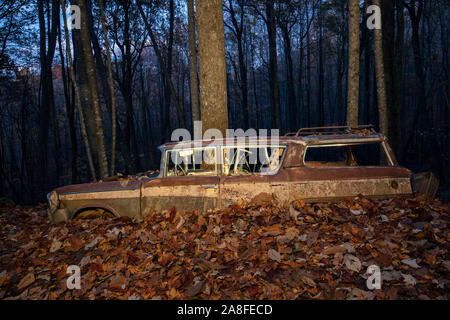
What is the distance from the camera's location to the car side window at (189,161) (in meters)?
4.43

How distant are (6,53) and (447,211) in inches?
790

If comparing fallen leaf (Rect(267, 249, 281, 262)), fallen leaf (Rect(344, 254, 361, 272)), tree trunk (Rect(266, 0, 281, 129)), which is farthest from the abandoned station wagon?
tree trunk (Rect(266, 0, 281, 129))

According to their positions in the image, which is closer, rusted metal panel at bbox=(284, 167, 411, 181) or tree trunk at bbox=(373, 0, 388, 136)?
rusted metal panel at bbox=(284, 167, 411, 181)

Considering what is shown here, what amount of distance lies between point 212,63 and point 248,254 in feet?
13.4

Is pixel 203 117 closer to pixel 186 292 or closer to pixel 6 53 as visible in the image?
pixel 186 292

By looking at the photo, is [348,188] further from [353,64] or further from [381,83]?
[381,83]

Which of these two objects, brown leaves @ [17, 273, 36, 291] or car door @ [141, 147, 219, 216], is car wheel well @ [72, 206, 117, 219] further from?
brown leaves @ [17, 273, 36, 291]

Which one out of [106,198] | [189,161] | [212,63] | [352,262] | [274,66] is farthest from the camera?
[274,66]

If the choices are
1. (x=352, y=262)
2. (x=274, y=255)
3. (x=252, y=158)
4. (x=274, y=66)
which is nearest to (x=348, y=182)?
(x=352, y=262)

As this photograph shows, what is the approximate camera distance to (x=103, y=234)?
3.95m

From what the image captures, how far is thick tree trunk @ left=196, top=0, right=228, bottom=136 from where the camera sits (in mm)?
5367

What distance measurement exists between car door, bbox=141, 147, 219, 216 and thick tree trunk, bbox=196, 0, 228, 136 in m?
1.44

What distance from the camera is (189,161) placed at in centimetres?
476
